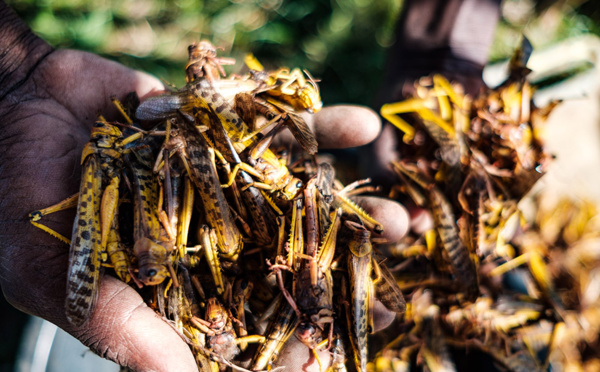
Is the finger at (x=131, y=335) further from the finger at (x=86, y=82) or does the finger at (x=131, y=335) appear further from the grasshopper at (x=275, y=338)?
the finger at (x=86, y=82)

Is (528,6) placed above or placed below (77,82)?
below

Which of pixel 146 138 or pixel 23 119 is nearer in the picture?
pixel 146 138

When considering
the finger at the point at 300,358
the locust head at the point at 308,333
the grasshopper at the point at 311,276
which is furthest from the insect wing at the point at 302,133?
the finger at the point at 300,358

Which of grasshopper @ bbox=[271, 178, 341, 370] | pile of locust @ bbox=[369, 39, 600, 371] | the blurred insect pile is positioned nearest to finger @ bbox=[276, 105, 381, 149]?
pile of locust @ bbox=[369, 39, 600, 371]

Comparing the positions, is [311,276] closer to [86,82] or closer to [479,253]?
[479,253]

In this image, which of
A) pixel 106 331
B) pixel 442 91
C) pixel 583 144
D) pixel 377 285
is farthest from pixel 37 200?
pixel 583 144

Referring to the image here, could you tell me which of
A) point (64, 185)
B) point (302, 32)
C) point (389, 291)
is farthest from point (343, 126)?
point (302, 32)

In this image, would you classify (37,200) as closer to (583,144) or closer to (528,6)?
(583,144)
